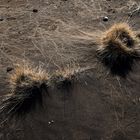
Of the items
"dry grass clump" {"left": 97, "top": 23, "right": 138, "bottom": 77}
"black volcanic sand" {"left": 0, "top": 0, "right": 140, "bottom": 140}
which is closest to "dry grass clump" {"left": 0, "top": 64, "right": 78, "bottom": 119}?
"black volcanic sand" {"left": 0, "top": 0, "right": 140, "bottom": 140}

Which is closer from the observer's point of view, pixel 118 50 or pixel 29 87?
pixel 29 87

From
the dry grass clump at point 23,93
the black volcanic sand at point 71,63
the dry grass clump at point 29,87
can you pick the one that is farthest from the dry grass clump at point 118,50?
the dry grass clump at point 23,93

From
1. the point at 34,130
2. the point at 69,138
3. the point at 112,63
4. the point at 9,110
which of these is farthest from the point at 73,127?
the point at 112,63

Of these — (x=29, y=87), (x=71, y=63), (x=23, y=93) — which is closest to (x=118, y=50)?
(x=71, y=63)

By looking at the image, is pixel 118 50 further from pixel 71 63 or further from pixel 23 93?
pixel 23 93

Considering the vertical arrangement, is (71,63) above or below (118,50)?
below

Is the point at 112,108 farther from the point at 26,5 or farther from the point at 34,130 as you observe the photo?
the point at 26,5
